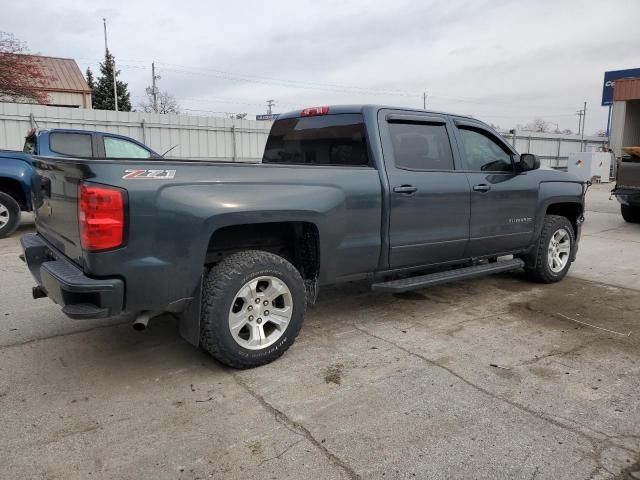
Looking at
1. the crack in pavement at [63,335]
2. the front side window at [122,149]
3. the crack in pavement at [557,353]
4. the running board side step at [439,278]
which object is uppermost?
the front side window at [122,149]

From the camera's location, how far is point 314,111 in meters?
4.89

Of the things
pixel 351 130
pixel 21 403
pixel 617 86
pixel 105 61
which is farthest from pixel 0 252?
pixel 105 61

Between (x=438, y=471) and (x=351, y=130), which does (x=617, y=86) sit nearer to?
(x=351, y=130)

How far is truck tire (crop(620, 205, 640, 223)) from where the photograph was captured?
11328mm

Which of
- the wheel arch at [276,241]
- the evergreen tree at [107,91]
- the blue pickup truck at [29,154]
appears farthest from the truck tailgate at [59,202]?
the evergreen tree at [107,91]

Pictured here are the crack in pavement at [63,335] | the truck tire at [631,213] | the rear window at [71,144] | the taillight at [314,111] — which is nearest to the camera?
the crack in pavement at [63,335]

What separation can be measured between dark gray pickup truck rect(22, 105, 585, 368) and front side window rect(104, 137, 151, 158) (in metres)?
5.06

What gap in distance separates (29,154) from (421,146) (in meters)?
7.33

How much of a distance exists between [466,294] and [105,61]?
53.1m

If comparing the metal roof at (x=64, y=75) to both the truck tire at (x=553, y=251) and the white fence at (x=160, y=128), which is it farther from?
the truck tire at (x=553, y=251)

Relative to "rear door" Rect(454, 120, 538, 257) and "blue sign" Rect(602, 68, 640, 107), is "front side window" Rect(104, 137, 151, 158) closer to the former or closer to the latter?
"rear door" Rect(454, 120, 538, 257)

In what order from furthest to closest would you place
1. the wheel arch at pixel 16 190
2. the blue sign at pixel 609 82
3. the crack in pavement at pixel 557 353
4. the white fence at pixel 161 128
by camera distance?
the blue sign at pixel 609 82 → the white fence at pixel 161 128 → the wheel arch at pixel 16 190 → the crack in pavement at pixel 557 353

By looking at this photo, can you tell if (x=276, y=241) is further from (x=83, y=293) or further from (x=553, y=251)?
(x=553, y=251)

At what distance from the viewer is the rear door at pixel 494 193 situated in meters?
5.04
